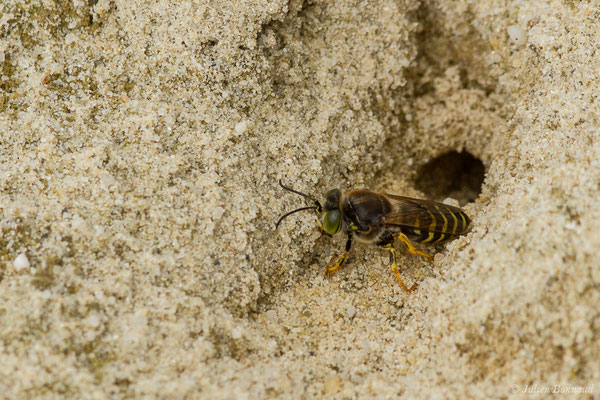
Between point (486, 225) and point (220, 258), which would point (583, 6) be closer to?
point (486, 225)

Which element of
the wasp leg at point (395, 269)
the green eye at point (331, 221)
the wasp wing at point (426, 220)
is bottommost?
the wasp leg at point (395, 269)

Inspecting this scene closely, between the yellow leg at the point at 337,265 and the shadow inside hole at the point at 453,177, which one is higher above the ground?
the shadow inside hole at the point at 453,177

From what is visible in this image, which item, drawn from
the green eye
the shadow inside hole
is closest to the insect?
the green eye

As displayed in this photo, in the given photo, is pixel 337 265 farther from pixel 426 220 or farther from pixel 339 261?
pixel 426 220

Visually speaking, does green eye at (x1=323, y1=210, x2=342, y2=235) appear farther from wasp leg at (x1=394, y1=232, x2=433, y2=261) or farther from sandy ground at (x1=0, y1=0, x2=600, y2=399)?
wasp leg at (x1=394, y1=232, x2=433, y2=261)

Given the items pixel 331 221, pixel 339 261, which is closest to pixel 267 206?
pixel 331 221

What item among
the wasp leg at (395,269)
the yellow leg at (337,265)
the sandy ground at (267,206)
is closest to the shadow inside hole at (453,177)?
the sandy ground at (267,206)

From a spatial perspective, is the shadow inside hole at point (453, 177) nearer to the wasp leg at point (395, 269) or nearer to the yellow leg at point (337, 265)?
the wasp leg at point (395, 269)

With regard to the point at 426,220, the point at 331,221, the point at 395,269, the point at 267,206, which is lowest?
the point at 395,269
